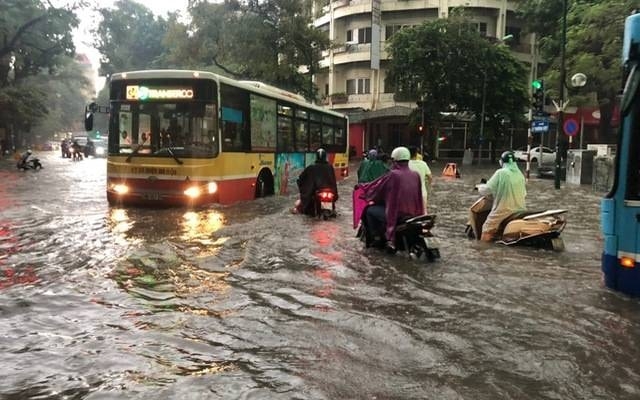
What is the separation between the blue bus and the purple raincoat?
8.86 ft

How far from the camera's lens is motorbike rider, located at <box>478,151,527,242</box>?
31.9 feet

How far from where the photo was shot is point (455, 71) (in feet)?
131

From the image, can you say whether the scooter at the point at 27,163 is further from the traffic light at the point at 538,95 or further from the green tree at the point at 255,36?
the traffic light at the point at 538,95

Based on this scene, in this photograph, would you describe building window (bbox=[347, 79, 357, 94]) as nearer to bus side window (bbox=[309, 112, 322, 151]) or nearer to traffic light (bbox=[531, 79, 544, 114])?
traffic light (bbox=[531, 79, 544, 114])

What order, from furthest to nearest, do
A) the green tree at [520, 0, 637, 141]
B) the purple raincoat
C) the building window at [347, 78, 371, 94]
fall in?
the building window at [347, 78, 371, 94]
the green tree at [520, 0, 637, 141]
the purple raincoat

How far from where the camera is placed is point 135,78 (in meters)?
12.9

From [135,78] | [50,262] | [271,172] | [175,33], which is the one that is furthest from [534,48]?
[50,262]

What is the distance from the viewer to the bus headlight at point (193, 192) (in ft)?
41.1

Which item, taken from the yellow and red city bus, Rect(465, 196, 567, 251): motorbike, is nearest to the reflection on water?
the yellow and red city bus

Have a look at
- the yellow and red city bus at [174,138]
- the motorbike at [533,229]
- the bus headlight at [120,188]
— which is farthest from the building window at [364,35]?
the motorbike at [533,229]

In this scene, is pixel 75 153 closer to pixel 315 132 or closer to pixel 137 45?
pixel 137 45

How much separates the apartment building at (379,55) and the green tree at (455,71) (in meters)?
5.04

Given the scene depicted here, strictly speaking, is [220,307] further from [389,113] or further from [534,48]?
[534,48]

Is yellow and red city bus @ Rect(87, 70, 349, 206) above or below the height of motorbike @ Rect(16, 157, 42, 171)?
above
